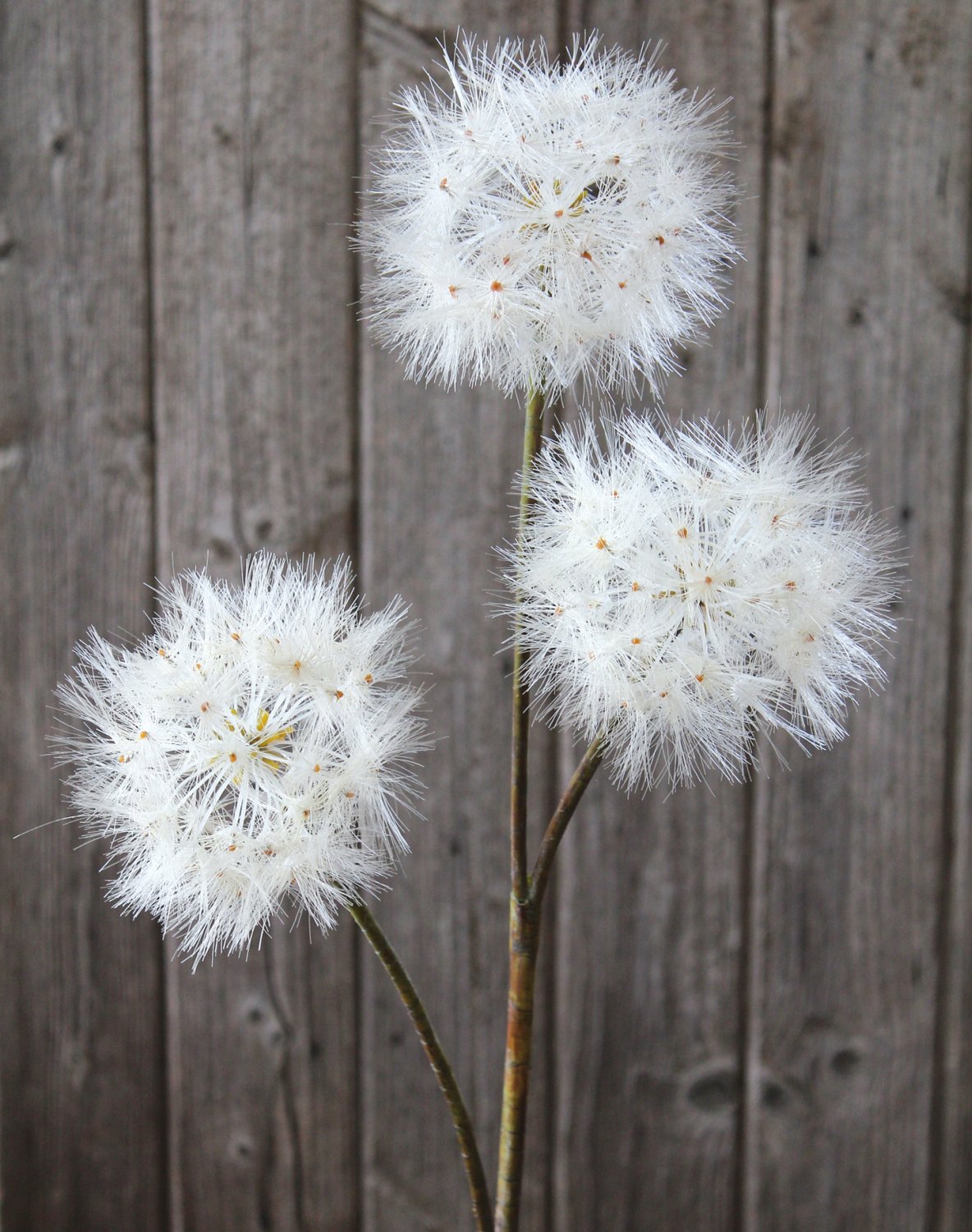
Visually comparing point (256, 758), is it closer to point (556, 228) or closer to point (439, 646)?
point (556, 228)

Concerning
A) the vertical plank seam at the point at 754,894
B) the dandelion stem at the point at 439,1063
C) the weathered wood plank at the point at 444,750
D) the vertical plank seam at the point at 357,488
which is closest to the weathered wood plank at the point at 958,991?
the vertical plank seam at the point at 754,894

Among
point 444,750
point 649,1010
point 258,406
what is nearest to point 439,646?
point 444,750

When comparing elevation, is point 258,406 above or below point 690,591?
above

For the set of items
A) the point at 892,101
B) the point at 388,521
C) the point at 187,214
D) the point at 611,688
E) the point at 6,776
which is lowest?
the point at 6,776

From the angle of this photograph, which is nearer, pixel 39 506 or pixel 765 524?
pixel 765 524

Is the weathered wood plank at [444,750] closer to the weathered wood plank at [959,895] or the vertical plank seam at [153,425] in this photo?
the vertical plank seam at [153,425]

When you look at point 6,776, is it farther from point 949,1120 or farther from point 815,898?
point 949,1120

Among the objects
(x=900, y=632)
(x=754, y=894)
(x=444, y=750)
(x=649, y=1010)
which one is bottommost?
(x=649, y=1010)

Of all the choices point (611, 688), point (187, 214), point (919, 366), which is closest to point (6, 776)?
point (187, 214)
